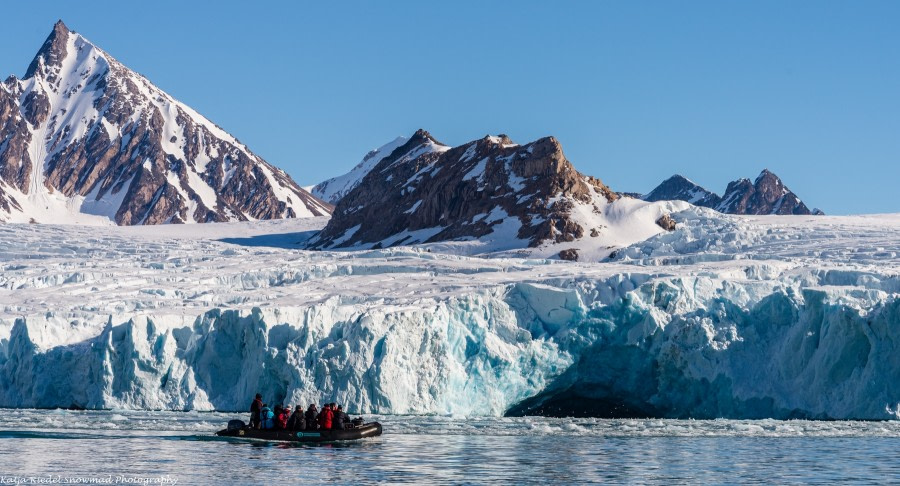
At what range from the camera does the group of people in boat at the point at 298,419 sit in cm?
4325

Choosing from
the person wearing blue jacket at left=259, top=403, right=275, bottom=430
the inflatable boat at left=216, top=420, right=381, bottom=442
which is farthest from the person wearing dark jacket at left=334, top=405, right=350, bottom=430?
the person wearing blue jacket at left=259, top=403, right=275, bottom=430

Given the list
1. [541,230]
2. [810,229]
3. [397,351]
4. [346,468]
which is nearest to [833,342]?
[397,351]

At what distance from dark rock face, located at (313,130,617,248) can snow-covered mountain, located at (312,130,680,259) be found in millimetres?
87

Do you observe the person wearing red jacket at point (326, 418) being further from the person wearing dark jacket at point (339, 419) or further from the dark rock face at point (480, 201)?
the dark rock face at point (480, 201)

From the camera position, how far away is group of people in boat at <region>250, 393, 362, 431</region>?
43.2 meters

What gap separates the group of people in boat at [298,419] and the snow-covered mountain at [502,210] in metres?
55.3

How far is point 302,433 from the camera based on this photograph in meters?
43.0

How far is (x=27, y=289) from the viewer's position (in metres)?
76.4

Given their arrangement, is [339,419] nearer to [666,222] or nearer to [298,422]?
[298,422]

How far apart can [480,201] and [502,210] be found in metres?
4.34

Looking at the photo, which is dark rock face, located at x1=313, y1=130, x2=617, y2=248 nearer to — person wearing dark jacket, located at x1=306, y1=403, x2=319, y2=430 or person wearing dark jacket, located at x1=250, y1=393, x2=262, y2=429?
person wearing dark jacket, located at x1=306, y1=403, x2=319, y2=430

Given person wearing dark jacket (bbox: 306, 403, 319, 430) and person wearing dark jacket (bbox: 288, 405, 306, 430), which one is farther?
person wearing dark jacket (bbox: 306, 403, 319, 430)

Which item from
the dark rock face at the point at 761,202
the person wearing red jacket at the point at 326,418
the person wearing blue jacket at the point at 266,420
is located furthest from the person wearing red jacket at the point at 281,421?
the dark rock face at the point at 761,202

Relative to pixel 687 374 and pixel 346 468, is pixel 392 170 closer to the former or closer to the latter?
pixel 687 374
